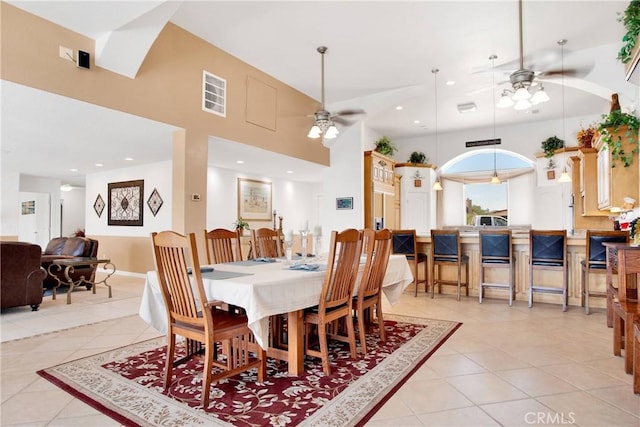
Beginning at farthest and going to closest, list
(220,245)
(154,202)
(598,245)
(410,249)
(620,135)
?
(154,202) < (410,249) < (620,135) < (598,245) < (220,245)

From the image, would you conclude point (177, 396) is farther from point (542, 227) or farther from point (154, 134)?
point (542, 227)

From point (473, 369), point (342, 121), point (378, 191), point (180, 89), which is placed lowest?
point (473, 369)

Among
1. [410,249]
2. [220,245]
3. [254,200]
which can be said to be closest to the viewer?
[220,245]

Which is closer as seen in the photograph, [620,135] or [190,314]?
[190,314]

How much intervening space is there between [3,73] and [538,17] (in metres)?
5.49

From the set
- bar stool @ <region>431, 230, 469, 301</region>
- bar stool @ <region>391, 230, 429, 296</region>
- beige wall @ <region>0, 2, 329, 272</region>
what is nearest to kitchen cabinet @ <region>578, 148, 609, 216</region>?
bar stool @ <region>431, 230, 469, 301</region>

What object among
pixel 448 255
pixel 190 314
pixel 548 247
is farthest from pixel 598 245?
pixel 190 314

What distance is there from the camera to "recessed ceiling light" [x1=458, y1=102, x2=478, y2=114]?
273 inches

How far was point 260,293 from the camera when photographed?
209cm

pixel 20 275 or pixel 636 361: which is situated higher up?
pixel 20 275

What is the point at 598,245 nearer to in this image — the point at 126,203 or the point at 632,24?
the point at 632,24

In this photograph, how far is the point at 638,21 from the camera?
123 inches

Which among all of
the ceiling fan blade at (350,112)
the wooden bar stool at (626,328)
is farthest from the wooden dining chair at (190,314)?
the ceiling fan blade at (350,112)

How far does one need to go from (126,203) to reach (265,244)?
5.30m
